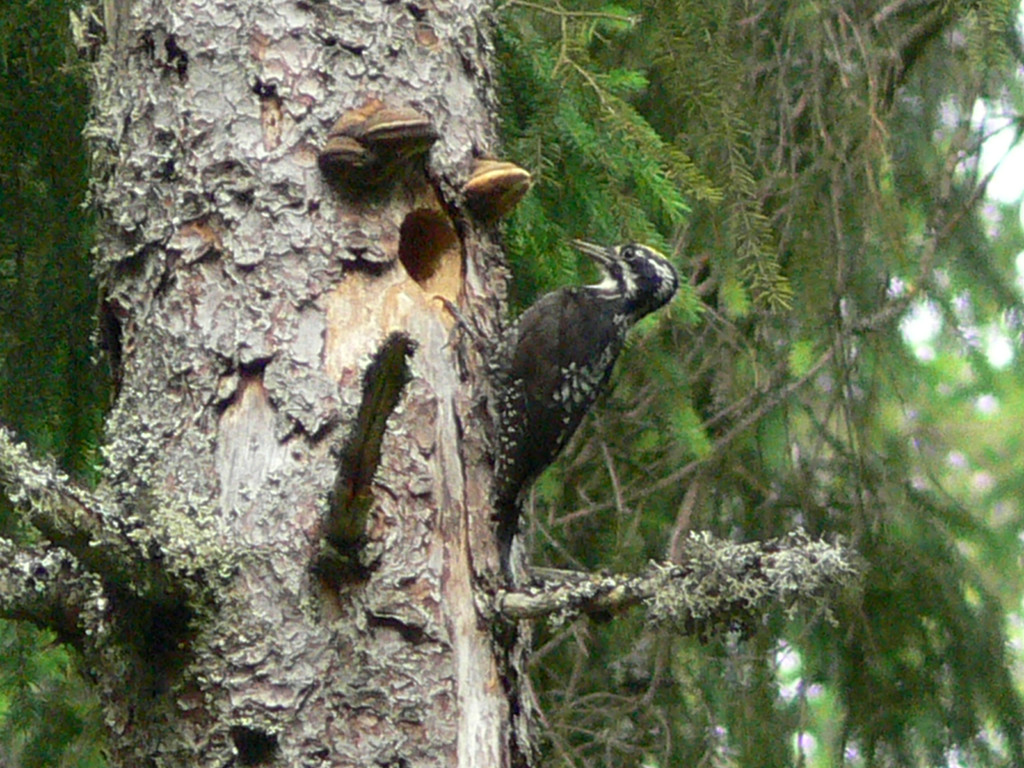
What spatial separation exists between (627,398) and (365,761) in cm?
218

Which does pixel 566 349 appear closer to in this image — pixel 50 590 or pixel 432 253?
pixel 432 253

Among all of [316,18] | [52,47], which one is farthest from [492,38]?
[52,47]

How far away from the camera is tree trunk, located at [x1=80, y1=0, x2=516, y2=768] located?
229 cm

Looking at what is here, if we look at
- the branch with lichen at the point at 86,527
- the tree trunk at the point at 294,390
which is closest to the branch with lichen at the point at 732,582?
the tree trunk at the point at 294,390

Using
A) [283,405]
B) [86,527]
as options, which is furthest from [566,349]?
[86,527]

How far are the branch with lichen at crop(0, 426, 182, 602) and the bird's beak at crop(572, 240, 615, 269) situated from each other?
1.55 metres

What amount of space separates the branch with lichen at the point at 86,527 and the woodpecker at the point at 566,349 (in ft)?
2.67

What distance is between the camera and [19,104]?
334cm

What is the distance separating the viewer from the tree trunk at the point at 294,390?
90.1 inches

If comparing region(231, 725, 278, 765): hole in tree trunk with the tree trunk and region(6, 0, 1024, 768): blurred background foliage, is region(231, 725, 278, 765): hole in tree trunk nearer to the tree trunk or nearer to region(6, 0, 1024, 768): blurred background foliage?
the tree trunk

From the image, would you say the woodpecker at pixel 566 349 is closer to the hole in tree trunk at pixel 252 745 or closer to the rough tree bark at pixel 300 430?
the rough tree bark at pixel 300 430

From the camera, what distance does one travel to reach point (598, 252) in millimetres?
3598

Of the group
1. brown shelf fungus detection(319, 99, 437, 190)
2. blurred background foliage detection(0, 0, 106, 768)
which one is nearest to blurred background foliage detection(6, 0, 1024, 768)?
blurred background foliage detection(0, 0, 106, 768)

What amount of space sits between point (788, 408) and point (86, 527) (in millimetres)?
2531
